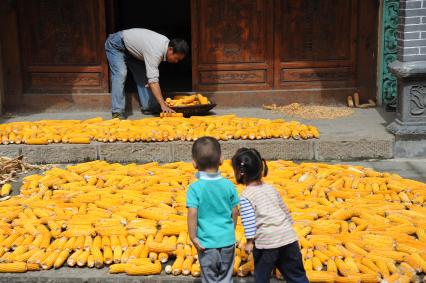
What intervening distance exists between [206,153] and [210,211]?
397 millimetres

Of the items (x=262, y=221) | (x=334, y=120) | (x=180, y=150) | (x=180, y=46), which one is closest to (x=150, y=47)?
(x=180, y=46)

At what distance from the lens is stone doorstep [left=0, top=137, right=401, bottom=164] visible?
27.8 ft

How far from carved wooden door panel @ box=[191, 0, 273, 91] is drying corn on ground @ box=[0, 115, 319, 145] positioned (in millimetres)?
1874

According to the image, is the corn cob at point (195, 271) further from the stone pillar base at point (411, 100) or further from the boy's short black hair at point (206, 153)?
the stone pillar base at point (411, 100)

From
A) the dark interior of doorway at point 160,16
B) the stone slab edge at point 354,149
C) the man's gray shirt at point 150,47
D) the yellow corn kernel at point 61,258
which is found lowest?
the yellow corn kernel at point 61,258

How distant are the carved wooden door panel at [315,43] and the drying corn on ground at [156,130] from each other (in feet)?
7.02

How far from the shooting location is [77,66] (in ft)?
35.7

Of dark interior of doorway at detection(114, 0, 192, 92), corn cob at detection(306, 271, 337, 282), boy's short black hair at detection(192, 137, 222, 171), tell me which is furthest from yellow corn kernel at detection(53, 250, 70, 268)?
dark interior of doorway at detection(114, 0, 192, 92)

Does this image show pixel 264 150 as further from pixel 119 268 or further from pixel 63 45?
pixel 63 45

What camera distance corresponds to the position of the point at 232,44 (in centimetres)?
1087

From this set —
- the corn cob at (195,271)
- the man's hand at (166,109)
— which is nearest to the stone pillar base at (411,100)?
the man's hand at (166,109)

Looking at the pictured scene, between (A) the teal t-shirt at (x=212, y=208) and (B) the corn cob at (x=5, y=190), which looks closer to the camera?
(A) the teal t-shirt at (x=212, y=208)

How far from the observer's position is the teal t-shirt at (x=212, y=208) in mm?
4297

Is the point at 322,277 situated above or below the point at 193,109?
below
